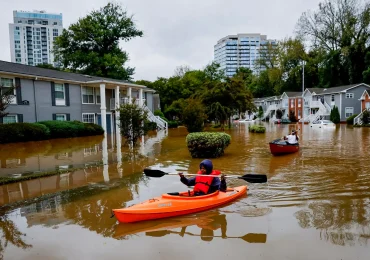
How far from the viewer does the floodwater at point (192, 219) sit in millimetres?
4980

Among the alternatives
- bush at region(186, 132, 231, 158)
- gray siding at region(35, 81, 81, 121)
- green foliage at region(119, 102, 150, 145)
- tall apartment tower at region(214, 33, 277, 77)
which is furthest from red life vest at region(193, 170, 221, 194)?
tall apartment tower at region(214, 33, 277, 77)

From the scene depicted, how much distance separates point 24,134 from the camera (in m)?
20.1

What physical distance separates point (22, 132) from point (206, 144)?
13.8 m

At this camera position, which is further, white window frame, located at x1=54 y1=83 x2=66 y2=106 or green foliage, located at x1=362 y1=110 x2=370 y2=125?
green foliage, located at x1=362 y1=110 x2=370 y2=125

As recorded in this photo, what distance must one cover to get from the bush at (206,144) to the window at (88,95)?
18.2 m

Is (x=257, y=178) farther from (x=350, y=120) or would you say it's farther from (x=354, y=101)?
(x=354, y=101)

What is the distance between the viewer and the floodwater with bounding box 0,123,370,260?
4.98 metres

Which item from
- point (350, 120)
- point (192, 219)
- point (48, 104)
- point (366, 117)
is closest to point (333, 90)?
point (350, 120)

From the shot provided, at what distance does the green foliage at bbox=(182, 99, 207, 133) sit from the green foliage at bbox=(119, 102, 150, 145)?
5132mm

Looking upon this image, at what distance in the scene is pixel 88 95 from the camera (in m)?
29.1

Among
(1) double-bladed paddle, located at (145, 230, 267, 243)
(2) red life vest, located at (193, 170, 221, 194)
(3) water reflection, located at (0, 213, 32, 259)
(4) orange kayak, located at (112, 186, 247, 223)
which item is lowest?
(1) double-bladed paddle, located at (145, 230, 267, 243)

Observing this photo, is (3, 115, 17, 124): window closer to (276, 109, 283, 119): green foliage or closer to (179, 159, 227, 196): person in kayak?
(179, 159, 227, 196): person in kayak

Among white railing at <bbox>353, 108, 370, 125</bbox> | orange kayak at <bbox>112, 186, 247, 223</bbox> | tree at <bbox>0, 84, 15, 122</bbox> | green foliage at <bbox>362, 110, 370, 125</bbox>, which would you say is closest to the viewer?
orange kayak at <bbox>112, 186, 247, 223</bbox>

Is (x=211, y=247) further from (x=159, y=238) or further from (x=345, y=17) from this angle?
(x=345, y=17)
